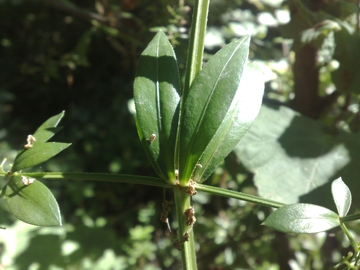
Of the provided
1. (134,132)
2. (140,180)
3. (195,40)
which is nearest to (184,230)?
(140,180)

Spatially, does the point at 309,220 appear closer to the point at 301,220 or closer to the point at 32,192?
the point at 301,220

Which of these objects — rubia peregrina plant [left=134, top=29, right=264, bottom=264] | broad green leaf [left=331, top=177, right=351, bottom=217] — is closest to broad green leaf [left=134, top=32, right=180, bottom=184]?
rubia peregrina plant [left=134, top=29, right=264, bottom=264]

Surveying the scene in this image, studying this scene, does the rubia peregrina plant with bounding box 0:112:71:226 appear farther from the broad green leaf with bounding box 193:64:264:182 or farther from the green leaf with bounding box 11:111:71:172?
the broad green leaf with bounding box 193:64:264:182

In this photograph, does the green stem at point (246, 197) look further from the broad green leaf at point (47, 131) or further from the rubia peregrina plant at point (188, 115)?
the broad green leaf at point (47, 131)

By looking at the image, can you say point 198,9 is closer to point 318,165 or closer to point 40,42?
point 318,165

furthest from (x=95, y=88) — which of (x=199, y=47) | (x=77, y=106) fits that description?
(x=199, y=47)

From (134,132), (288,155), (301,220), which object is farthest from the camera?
(134,132)

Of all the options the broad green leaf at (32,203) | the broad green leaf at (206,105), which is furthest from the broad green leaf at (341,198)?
the broad green leaf at (32,203)
